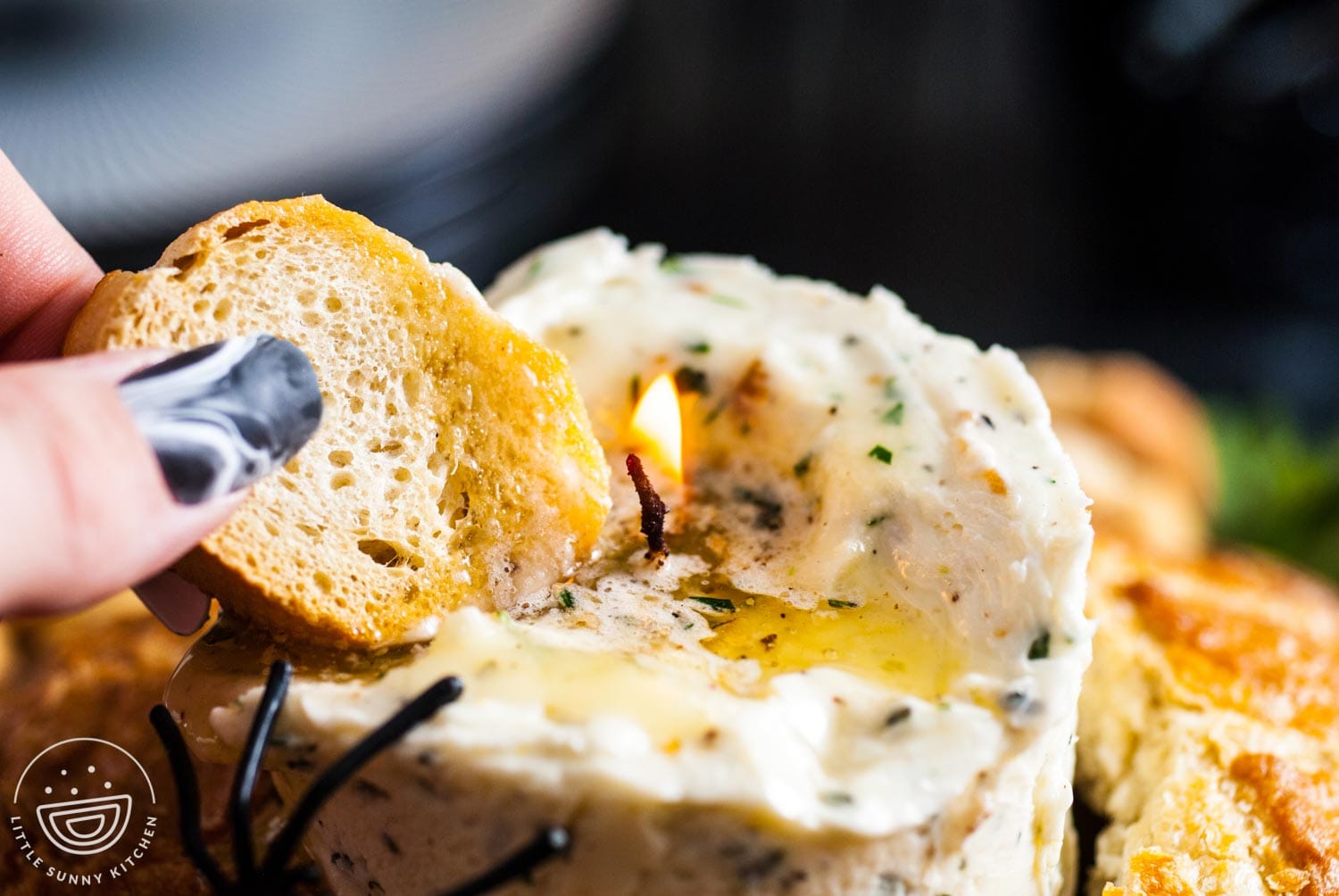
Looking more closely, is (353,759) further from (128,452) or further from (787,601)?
(787,601)

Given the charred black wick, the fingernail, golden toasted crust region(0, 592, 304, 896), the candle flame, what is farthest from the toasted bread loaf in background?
the fingernail

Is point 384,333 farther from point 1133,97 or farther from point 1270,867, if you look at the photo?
point 1133,97

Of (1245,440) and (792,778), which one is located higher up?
(792,778)

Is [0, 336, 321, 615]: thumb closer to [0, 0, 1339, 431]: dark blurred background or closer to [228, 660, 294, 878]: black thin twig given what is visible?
[228, 660, 294, 878]: black thin twig

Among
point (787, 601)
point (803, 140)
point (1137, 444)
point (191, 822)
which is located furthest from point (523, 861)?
point (803, 140)

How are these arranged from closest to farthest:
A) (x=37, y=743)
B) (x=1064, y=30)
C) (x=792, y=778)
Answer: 1. (x=792, y=778)
2. (x=37, y=743)
3. (x=1064, y=30)

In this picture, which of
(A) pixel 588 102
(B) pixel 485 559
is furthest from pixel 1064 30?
(B) pixel 485 559

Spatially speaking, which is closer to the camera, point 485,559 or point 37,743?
point 485,559
